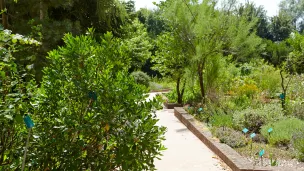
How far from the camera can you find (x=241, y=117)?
752 centimetres

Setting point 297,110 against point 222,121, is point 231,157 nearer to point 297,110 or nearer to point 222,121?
point 222,121

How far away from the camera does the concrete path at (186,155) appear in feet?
17.3

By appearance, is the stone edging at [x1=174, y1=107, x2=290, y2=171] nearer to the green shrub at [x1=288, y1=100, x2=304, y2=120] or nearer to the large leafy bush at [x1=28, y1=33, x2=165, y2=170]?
the green shrub at [x1=288, y1=100, x2=304, y2=120]

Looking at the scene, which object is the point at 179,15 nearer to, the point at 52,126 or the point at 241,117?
the point at 241,117

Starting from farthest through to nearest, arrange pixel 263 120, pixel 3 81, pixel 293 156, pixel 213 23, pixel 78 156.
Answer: pixel 213 23, pixel 263 120, pixel 293 156, pixel 78 156, pixel 3 81

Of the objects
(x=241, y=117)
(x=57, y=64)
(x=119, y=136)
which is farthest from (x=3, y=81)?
(x=241, y=117)

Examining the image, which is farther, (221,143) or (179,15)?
(179,15)

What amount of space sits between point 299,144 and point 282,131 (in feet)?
3.26

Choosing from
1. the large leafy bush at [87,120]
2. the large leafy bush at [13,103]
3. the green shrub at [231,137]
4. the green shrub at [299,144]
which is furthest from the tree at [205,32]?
the large leafy bush at [13,103]

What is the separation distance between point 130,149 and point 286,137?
4.34 meters

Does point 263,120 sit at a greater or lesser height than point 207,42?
lesser

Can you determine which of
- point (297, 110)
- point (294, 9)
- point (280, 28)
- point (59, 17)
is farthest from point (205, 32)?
point (294, 9)

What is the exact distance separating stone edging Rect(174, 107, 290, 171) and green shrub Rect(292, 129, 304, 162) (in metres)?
0.83

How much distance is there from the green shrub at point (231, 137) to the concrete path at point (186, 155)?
0.36 metres
